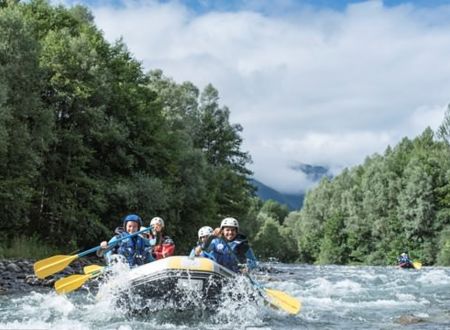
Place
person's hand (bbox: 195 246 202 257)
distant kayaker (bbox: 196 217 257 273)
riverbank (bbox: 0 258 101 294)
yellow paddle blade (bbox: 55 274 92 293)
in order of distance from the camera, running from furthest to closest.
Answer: riverbank (bbox: 0 258 101 294), yellow paddle blade (bbox: 55 274 92 293), distant kayaker (bbox: 196 217 257 273), person's hand (bbox: 195 246 202 257)

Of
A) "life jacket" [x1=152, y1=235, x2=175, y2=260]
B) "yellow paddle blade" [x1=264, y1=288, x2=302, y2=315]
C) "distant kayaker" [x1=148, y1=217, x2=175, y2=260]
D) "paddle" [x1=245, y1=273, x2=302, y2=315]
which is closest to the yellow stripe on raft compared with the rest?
"paddle" [x1=245, y1=273, x2=302, y2=315]

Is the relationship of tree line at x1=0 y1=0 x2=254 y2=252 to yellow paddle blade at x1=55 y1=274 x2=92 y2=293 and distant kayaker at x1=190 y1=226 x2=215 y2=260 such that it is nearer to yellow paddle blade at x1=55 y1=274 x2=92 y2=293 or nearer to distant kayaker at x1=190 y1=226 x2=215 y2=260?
yellow paddle blade at x1=55 y1=274 x2=92 y2=293

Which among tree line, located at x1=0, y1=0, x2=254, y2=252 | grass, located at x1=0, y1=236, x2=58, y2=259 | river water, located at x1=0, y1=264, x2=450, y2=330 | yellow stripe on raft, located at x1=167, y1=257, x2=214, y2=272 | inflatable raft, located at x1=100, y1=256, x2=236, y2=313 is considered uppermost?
tree line, located at x1=0, y1=0, x2=254, y2=252

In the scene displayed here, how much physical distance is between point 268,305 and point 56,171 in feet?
55.5

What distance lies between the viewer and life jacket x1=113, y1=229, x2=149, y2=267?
13312 millimetres

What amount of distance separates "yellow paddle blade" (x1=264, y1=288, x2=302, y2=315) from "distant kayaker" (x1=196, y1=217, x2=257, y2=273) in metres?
0.68

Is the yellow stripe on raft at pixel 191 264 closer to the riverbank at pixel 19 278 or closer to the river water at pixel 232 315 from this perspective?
the river water at pixel 232 315

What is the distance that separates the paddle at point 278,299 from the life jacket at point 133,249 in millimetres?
2005

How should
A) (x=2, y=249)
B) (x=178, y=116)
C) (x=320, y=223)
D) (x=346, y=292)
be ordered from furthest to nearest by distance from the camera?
(x=320, y=223) < (x=178, y=116) < (x=2, y=249) < (x=346, y=292)

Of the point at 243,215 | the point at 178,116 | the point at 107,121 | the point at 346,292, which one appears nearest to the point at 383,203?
the point at 243,215

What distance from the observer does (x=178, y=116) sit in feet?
153

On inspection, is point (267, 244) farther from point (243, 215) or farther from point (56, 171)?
point (56, 171)

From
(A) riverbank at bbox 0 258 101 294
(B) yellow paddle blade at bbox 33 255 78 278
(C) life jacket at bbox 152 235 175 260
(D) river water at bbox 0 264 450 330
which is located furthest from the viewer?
(A) riverbank at bbox 0 258 101 294

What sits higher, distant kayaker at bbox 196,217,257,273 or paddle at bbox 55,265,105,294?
distant kayaker at bbox 196,217,257,273
